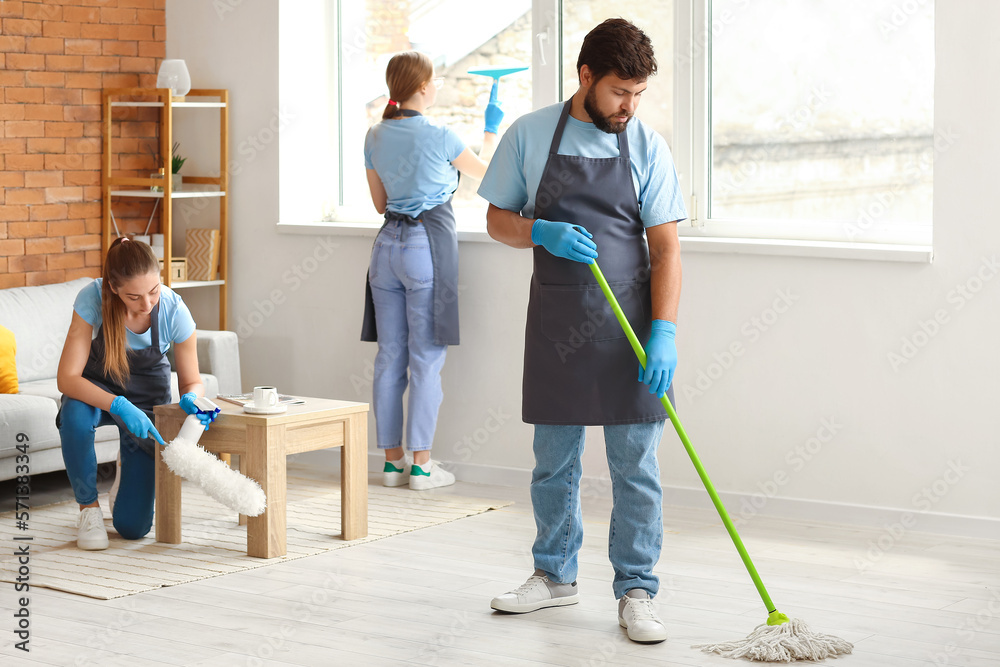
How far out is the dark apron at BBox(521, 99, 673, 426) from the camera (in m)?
2.82

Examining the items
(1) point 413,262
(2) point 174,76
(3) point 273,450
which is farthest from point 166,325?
(2) point 174,76

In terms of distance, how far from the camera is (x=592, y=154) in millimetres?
2822

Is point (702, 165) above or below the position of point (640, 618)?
above

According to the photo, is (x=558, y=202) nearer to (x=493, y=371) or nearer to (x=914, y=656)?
(x=914, y=656)

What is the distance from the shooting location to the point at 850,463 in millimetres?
3965

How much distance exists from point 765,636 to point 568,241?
93 centimetres

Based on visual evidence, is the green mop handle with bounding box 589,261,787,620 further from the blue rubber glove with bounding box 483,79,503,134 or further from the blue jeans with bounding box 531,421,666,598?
the blue rubber glove with bounding box 483,79,503,134

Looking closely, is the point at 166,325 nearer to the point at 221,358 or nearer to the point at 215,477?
the point at 215,477

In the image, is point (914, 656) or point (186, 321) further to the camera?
point (186, 321)

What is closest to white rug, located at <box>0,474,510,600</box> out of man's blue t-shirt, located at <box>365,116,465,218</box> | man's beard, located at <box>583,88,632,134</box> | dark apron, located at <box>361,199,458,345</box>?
dark apron, located at <box>361,199,458,345</box>

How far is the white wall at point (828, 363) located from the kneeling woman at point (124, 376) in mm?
1272

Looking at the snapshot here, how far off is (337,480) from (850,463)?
1.84 meters

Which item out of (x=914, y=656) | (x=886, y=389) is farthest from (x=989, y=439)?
(x=914, y=656)

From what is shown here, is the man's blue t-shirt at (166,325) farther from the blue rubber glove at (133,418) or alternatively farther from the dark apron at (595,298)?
the dark apron at (595,298)
